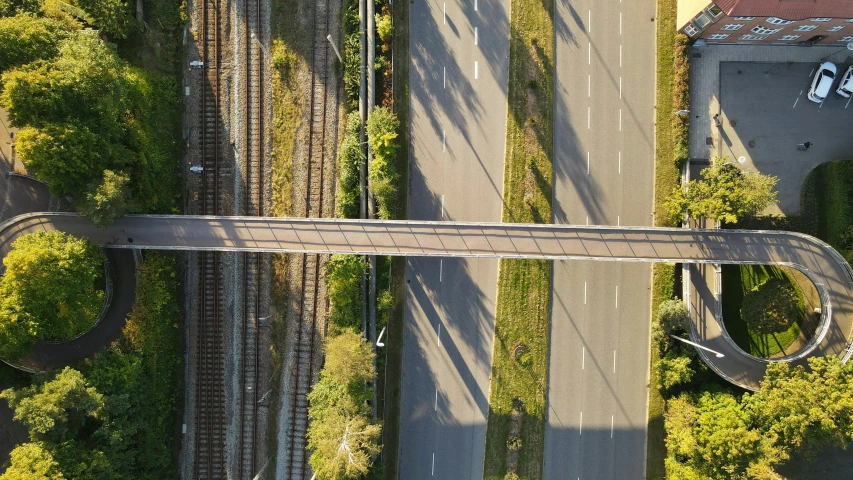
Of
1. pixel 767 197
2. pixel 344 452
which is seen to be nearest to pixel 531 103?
pixel 767 197

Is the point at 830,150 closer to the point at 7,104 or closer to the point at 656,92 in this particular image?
the point at 656,92

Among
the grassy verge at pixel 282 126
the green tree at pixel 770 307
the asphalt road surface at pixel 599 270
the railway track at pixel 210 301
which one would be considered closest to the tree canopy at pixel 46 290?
the railway track at pixel 210 301

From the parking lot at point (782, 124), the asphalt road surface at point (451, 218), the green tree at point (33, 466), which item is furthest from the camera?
the asphalt road surface at point (451, 218)

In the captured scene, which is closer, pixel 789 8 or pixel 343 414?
pixel 789 8

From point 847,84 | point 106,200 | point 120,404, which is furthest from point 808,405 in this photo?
point 106,200

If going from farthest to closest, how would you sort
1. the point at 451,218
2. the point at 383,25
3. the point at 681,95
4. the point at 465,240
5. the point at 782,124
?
the point at 451,218 < the point at 782,124 < the point at 681,95 < the point at 383,25 < the point at 465,240

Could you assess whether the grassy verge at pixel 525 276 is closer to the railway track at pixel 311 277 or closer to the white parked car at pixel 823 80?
the railway track at pixel 311 277

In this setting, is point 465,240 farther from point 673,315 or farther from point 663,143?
point 663,143
